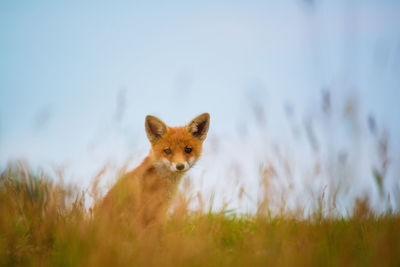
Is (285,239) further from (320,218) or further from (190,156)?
(190,156)

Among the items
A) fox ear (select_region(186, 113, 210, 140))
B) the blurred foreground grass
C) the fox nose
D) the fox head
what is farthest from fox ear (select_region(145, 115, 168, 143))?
the blurred foreground grass

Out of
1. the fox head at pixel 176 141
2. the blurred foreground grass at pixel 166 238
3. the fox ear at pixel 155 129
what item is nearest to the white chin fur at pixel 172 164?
the fox head at pixel 176 141

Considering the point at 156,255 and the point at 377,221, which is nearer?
the point at 156,255

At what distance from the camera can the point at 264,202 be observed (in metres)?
3.42

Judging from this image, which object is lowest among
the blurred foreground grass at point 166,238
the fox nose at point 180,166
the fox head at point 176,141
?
the blurred foreground grass at point 166,238

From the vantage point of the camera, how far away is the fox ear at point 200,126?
16.4 feet

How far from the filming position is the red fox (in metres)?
3.62

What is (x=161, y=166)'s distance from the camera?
462cm

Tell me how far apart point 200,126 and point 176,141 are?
520 millimetres

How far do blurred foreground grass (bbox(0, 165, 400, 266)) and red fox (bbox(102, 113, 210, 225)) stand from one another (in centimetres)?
34

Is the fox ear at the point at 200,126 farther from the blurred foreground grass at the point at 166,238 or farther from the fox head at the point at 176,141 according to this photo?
the blurred foreground grass at the point at 166,238

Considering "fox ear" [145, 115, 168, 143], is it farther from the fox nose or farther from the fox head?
the fox nose

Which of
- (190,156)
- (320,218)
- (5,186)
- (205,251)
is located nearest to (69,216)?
(5,186)

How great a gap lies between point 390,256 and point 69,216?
3042 mm
